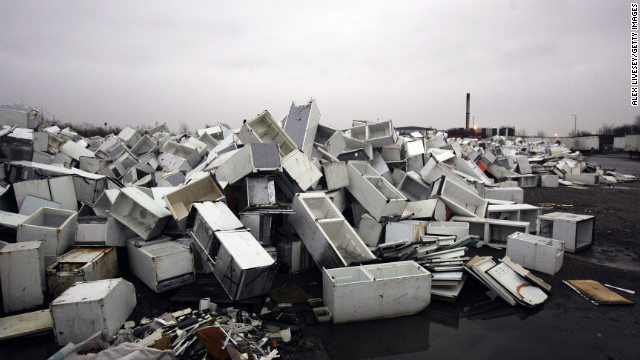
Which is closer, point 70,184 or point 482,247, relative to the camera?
point 70,184

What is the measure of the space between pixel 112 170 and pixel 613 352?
982 centimetres

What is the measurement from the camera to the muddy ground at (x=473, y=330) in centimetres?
322

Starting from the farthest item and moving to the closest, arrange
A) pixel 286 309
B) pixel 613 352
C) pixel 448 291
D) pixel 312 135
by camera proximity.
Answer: pixel 312 135, pixel 448 291, pixel 286 309, pixel 613 352

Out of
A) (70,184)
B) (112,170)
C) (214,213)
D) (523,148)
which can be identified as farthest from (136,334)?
(523,148)

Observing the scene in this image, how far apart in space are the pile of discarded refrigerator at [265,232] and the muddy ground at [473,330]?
172 mm

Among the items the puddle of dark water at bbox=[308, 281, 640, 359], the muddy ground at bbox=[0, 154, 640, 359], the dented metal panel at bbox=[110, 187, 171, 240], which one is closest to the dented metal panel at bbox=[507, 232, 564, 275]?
the muddy ground at bbox=[0, 154, 640, 359]

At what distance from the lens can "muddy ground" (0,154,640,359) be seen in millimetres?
3219

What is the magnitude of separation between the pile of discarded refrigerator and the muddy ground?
6.8 inches

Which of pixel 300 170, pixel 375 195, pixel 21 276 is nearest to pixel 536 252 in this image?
pixel 375 195

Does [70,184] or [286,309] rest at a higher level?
[70,184]

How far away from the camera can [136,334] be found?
328cm

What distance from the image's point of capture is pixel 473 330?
3645 mm

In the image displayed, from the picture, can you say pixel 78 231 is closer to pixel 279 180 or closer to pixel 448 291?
pixel 279 180

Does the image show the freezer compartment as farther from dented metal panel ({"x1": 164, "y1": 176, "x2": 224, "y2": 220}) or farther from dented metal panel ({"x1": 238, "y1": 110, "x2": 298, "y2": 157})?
dented metal panel ({"x1": 238, "y1": 110, "x2": 298, "y2": 157})
